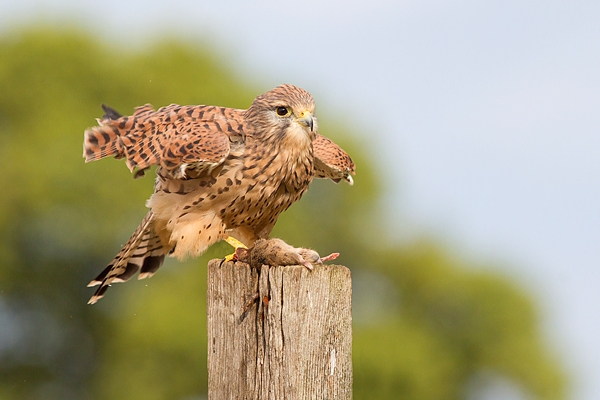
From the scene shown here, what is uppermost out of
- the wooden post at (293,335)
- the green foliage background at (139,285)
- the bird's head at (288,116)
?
the bird's head at (288,116)

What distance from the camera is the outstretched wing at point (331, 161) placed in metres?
5.82

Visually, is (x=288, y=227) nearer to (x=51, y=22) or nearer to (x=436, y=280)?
(x=436, y=280)

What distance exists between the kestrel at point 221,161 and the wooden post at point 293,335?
139 centimetres

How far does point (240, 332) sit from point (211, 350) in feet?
0.82

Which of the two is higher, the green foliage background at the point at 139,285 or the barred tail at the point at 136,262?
the barred tail at the point at 136,262

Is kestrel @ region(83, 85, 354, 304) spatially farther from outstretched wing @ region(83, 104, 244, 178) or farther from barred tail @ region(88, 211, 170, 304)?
barred tail @ region(88, 211, 170, 304)

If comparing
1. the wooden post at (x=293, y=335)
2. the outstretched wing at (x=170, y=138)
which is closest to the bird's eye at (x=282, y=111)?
the outstretched wing at (x=170, y=138)

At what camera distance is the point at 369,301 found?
981 inches

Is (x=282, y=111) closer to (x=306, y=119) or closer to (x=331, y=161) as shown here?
(x=306, y=119)

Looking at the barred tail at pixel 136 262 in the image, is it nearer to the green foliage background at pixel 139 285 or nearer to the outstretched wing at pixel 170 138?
the outstretched wing at pixel 170 138

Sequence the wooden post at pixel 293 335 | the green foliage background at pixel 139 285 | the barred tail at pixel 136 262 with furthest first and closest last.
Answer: the green foliage background at pixel 139 285 < the barred tail at pixel 136 262 < the wooden post at pixel 293 335

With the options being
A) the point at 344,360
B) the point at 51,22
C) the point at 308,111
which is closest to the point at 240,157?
the point at 308,111

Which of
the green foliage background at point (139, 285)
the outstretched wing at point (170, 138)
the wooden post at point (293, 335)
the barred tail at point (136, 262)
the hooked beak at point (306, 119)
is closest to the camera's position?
the wooden post at point (293, 335)

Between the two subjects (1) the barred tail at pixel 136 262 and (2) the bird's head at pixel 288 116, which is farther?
(1) the barred tail at pixel 136 262
